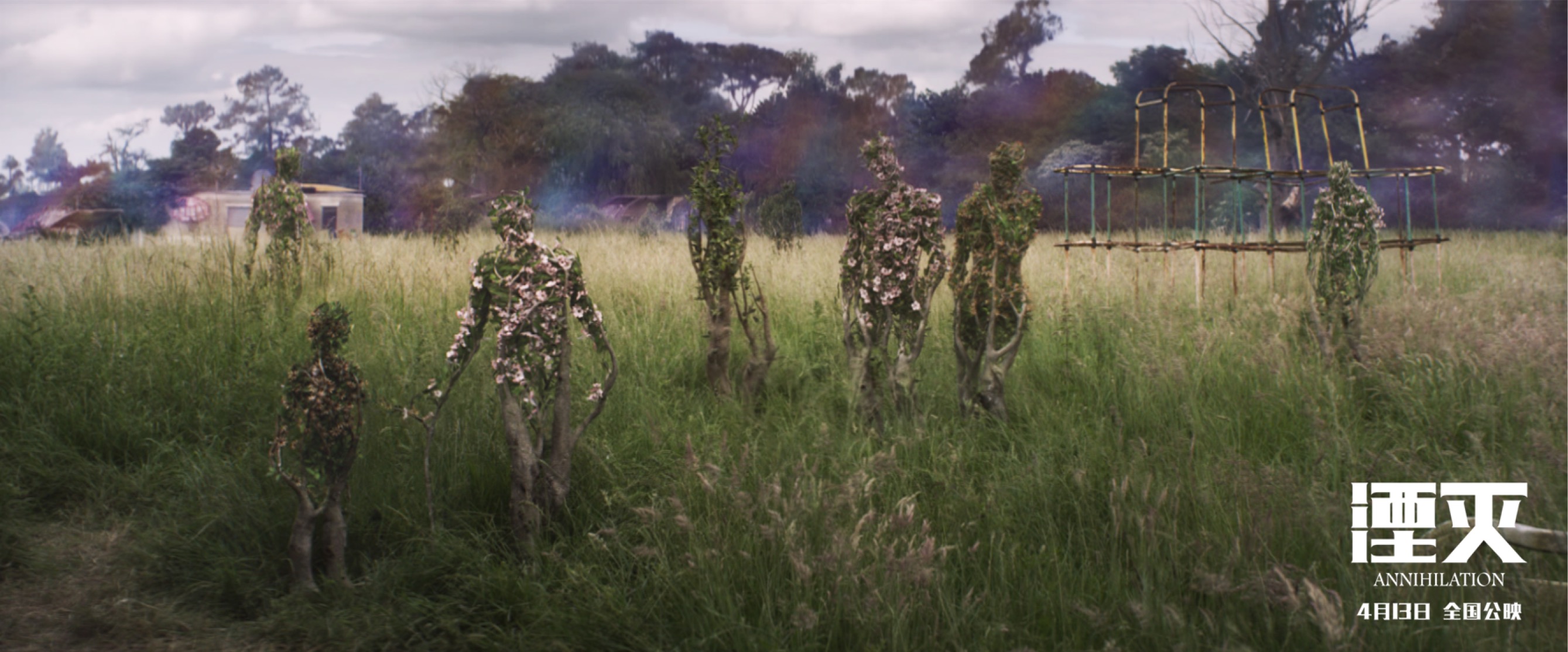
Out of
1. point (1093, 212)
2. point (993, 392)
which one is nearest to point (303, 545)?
point (993, 392)

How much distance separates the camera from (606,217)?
24.9 metres

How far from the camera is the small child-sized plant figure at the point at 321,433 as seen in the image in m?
3.06

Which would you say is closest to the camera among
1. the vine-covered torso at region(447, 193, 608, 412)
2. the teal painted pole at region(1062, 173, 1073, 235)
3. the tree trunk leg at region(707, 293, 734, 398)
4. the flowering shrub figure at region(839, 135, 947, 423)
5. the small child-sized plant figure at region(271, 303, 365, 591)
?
the small child-sized plant figure at region(271, 303, 365, 591)

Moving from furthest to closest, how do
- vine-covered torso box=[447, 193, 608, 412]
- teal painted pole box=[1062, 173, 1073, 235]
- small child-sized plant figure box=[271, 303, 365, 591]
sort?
teal painted pole box=[1062, 173, 1073, 235], vine-covered torso box=[447, 193, 608, 412], small child-sized plant figure box=[271, 303, 365, 591]

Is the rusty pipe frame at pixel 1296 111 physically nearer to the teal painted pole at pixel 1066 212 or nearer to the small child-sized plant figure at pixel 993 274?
the teal painted pole at pixel 1066 212

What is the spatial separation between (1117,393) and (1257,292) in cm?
420

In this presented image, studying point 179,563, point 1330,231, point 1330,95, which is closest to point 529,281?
point 179,563

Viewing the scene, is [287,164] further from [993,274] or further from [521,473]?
[993,274]

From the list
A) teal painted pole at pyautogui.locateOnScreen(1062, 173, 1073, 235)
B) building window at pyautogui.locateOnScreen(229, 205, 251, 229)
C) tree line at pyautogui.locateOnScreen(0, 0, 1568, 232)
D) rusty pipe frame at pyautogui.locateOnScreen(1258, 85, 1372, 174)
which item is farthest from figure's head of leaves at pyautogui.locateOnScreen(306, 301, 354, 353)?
building window at pyautogui.locateOnScreen(229, 205, 251, 229)

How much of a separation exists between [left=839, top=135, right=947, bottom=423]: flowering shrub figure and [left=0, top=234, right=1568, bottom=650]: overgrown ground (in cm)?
28

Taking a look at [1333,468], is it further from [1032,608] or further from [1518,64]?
[1518,64]

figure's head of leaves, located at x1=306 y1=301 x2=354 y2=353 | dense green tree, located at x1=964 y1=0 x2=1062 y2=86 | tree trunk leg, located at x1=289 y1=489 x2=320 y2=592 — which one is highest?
dense green tree, located at x1=964 y1=0 x2=1062 y2=86

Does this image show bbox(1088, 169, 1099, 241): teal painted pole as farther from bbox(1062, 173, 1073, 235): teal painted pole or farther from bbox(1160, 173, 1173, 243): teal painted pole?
bbox(1160, 173, 1173, 243): teal painted pole

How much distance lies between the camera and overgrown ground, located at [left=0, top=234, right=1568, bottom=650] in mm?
2605
